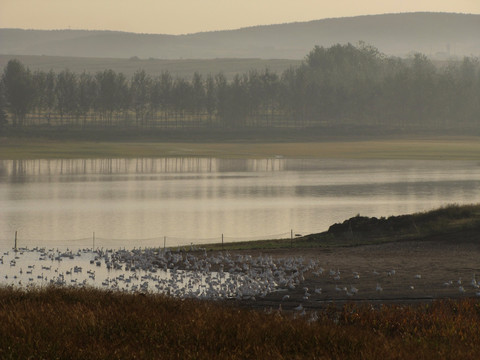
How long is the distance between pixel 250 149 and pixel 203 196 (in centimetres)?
8589

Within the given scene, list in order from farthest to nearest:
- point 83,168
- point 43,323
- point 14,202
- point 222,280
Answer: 1. point 83,168
2. point 14,202
3. point 222,280
4. point 43,323

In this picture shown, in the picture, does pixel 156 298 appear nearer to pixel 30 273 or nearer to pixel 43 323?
pixel 43 323

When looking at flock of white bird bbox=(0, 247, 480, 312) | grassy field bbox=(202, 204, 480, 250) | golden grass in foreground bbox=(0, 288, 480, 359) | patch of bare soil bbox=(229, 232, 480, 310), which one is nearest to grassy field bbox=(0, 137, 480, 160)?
grassy field bbox=(202, 204, 480, 250)

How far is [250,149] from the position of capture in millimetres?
177750

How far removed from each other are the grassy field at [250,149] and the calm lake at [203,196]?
412 inches

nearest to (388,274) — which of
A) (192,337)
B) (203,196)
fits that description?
(192,337)

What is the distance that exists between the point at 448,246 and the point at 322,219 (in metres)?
25.3

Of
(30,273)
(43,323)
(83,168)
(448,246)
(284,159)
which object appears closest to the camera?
(43,323)

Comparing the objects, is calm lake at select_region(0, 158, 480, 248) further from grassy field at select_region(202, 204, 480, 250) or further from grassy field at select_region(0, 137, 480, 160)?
grassy field at select_region(0, 137, 480, 160)

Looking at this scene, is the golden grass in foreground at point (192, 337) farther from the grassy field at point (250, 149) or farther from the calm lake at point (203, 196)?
the grassy field at point (250, 149)

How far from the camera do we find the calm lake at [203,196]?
62500 mm

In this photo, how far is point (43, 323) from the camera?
53.3ft

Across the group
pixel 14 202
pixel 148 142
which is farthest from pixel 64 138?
pixel 14 202

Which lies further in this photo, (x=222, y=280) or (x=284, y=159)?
(x=284, y=159)
